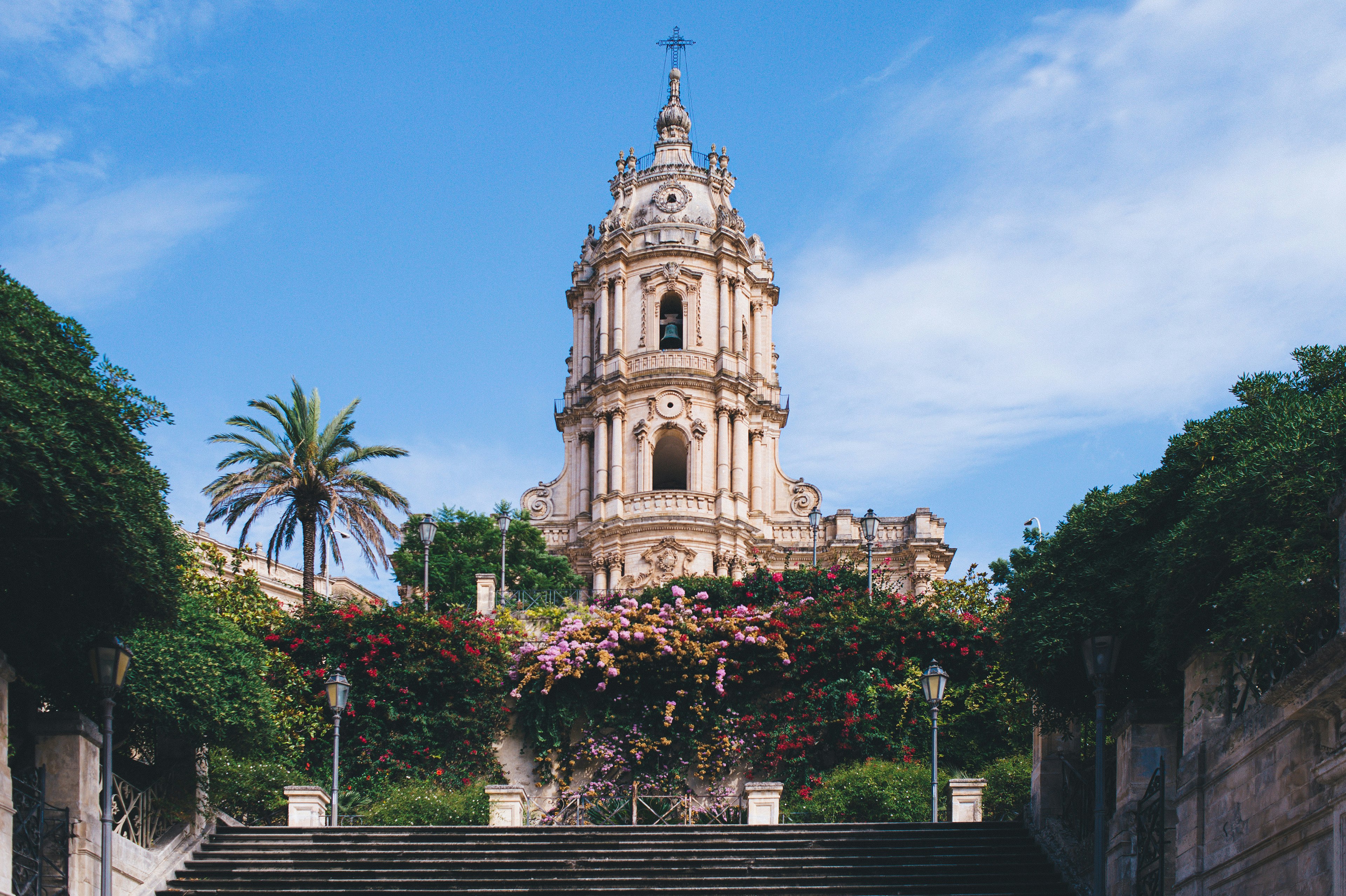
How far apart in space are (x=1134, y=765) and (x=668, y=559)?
3370 cm

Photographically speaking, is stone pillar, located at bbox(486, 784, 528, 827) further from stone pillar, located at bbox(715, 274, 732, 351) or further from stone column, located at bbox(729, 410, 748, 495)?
stone pillar, located at bbox(715, 274, 732, 351)

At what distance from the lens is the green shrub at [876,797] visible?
26.1m

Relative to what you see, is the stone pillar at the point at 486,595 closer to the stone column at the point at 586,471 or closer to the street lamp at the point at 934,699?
the street lamp at the point at 934,699

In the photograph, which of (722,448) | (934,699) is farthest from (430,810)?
(722,448)

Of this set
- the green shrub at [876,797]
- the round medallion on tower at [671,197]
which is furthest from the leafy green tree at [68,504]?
the round medallion on tower at [671,197]

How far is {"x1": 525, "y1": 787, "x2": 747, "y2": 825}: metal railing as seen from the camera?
93.9 ft

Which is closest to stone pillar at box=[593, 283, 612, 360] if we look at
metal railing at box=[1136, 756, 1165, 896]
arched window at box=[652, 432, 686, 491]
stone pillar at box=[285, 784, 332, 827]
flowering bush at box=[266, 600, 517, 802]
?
arched window at box=[652, 432, 686, 491]

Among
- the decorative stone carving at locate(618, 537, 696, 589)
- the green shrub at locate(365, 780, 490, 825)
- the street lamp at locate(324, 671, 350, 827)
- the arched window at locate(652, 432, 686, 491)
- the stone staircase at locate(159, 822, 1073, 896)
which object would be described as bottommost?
the stone staircase at locate(159, 822, 1073, 896)

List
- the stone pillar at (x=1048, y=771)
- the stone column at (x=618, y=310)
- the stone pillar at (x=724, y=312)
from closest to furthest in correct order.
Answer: the stone pillar at (x=1048, y=771) → the stone pillar at (x=724, y=312) → the stone column at (x=618, y=310)

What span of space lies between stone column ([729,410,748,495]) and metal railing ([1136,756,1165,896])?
3651cm

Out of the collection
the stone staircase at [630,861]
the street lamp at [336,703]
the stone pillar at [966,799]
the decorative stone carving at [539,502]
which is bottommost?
the stone staircase at [630,861]

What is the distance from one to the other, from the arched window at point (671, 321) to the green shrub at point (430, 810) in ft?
105

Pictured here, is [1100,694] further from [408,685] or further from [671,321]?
[671,321]

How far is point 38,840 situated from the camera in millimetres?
17609
